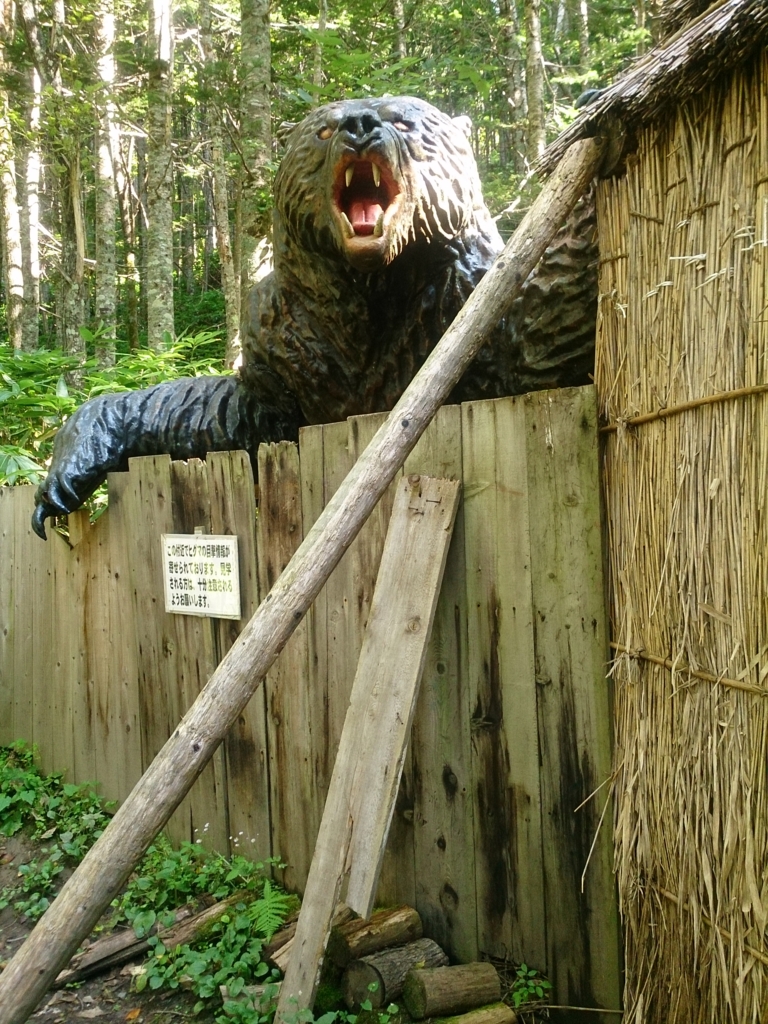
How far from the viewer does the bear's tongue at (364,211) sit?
9.32 feet

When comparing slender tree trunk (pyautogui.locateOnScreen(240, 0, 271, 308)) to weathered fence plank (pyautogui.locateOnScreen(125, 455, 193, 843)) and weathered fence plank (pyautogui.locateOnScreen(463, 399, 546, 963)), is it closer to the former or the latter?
weathered fence plank (pyautogui.locateOnScreen(125, 455, 193, 843))

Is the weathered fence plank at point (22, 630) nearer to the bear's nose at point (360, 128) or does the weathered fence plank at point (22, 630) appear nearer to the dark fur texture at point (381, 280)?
the dark fur texture at point (381, 280)

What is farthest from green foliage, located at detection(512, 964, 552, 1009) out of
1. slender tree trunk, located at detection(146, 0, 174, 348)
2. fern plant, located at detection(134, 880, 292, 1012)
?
slender tree trunk, located at detection(146, 0, 174, 348)

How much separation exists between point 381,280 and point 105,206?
9.95 meters

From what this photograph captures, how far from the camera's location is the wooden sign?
10.5 feet

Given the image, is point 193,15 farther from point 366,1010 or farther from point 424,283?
point 366,1010

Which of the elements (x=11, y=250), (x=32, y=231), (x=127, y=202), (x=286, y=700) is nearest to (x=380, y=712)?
(x=286, y=700)

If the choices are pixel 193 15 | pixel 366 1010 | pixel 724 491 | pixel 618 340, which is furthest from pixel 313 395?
pixel 193 15

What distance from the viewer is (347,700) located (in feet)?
9.06

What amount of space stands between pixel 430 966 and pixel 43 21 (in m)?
13.9

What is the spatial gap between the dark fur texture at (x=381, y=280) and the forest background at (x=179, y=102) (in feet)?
4.29

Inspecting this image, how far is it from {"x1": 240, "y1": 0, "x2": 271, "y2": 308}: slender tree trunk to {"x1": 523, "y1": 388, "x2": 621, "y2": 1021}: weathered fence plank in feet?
15.8

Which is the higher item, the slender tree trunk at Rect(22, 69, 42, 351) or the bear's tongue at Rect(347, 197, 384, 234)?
the slender tree trunk at Rect(22, 69, 42, 351)

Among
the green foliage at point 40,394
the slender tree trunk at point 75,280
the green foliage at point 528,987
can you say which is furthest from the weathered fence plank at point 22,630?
the slender tree trunk at point 75,280
